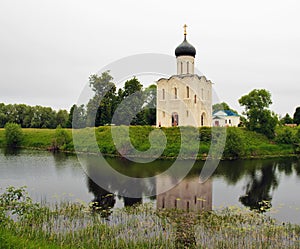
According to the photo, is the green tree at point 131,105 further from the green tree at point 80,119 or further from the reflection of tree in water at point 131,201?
the reflection of tree in water at point 131,201

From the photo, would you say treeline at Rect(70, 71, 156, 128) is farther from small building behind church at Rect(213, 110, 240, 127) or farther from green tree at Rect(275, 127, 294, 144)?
green tree at Rect(275, 127, 294, 144)

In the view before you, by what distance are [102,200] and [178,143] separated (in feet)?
53.4

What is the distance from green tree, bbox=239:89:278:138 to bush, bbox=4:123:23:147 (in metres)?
27.1

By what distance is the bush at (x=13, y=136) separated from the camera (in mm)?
35656

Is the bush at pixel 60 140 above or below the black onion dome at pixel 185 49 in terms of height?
below

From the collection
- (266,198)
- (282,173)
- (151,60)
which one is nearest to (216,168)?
(282,173)

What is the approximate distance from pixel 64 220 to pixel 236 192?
27.1 feet

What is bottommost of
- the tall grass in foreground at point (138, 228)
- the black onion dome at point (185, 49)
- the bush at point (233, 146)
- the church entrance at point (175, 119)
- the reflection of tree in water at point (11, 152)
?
the tall grass in foreground at point (138, 228)

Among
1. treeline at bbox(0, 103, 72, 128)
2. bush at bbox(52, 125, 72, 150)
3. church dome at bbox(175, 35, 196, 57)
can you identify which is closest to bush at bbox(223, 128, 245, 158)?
church dome at bbox(175, 35, 196, 57)

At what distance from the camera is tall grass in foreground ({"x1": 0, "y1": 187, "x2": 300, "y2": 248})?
695cm

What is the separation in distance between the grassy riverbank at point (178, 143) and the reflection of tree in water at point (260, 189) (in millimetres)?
5680

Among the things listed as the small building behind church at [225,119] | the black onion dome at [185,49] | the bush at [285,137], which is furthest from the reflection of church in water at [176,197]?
the small building behind church at [225,119]

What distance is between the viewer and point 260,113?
33.2 meters

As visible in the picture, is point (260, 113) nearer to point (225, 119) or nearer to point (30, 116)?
point (225, 119)
